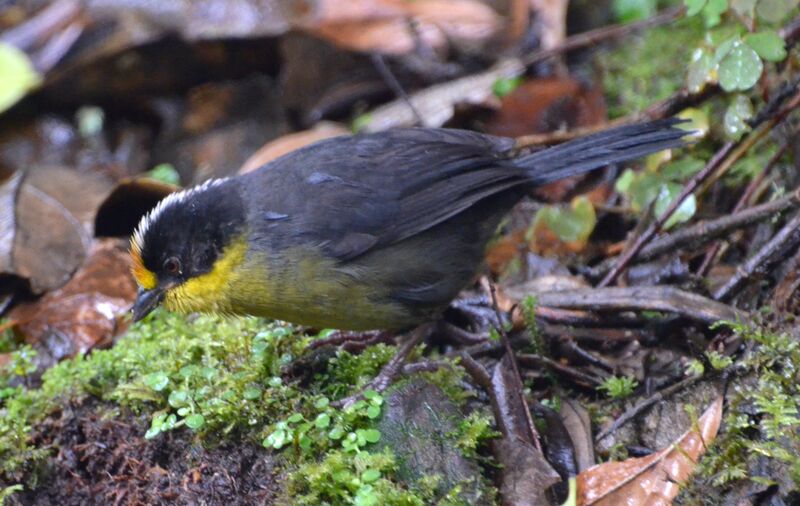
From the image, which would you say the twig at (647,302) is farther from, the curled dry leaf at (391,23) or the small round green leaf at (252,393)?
the curled dry leaf at (391,23)

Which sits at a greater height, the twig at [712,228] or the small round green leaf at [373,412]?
the twig at [712,228]

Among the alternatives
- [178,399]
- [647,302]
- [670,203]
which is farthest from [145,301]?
[670,203]

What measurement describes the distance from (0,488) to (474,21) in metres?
4.92

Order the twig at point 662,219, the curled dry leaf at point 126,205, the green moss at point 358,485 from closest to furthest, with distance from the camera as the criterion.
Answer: the green moss at point 358,485, the twig at point 662,219, the curled dry leaf at point 126,205

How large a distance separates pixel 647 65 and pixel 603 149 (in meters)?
2.08

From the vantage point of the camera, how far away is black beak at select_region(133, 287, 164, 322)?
3863 mm

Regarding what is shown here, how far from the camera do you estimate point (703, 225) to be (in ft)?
13.8

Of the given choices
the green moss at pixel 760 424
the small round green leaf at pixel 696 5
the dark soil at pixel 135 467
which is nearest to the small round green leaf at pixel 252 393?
the dark soil at pixel 135 467

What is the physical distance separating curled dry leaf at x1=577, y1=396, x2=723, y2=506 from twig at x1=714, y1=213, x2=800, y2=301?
2.76 ft

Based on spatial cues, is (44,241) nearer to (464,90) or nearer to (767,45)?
(464,90)

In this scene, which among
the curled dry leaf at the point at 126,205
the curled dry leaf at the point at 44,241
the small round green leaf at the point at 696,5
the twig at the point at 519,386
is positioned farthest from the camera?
the curled dry leaf at the point at 126,205

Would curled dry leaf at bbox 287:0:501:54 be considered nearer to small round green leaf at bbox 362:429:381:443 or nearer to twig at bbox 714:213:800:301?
twig at bbox 714:213:800:301

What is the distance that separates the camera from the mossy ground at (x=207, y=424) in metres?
3.15

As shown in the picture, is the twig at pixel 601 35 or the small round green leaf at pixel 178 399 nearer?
the small round green leaf at pixel 178 399
